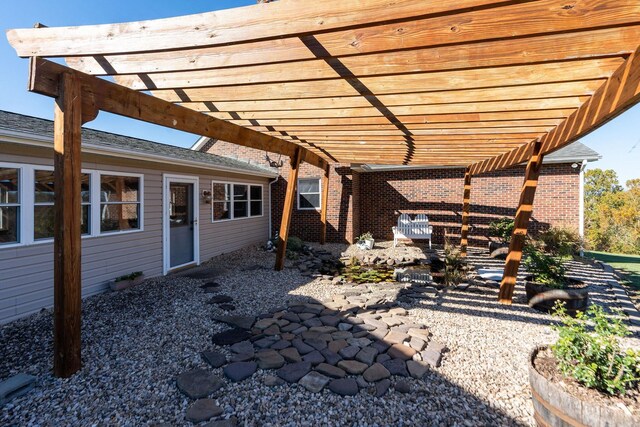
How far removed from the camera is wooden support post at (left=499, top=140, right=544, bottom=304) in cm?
461

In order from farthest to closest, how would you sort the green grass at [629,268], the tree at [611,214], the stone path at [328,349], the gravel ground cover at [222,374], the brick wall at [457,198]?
the tree at [611,214], the brick wall at [457,198], the green grass at [629,268], the stone path at [328,349], the gravel ground cover at [222,374]

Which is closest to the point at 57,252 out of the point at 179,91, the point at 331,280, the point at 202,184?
the point at 179,91

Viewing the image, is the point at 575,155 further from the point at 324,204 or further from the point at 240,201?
the point at 240,201

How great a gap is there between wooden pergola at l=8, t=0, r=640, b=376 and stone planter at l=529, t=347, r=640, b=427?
1.95m

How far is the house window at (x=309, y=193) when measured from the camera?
11.4 meters

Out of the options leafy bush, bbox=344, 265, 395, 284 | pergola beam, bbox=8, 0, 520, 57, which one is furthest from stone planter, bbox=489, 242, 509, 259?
pergola beam, bbox=8, 0, 520, 57

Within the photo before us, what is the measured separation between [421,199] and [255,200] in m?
5.76

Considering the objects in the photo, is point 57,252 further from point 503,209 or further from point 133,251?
point 503,209

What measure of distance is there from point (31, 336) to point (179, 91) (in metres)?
3.30

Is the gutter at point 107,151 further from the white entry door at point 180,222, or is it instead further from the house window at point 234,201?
the house window at point 234,201

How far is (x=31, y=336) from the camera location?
370 centimetres

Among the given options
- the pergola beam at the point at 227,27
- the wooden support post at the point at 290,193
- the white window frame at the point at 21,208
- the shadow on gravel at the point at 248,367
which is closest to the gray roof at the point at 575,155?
the shadow on gravel at the point at 248,367

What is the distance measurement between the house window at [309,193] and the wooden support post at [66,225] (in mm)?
8794

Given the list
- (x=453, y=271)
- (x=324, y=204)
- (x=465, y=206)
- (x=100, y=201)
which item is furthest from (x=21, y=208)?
(x=465, y=206)
